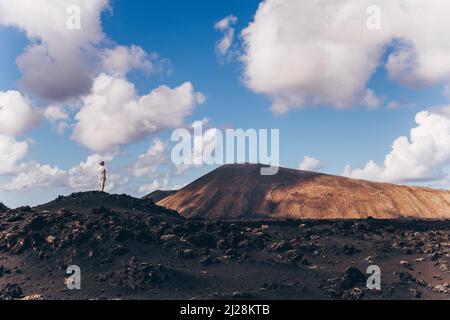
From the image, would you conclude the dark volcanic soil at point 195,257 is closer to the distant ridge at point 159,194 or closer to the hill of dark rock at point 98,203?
the hill of dark rock at point 98,203

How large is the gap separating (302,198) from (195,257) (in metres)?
75.4

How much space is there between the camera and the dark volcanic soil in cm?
4797

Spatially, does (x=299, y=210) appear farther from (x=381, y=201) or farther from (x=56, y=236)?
(x=56, y=236)

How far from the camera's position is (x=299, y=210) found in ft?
396

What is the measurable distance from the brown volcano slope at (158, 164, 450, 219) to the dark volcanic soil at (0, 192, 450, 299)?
46959 millimetres

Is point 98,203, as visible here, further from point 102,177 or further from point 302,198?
point 302,198

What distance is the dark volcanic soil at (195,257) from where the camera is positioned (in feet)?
157

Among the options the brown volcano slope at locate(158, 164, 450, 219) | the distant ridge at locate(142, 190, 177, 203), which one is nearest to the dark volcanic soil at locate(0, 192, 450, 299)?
the brown volcano slope at locate(158, 164, 450, 219)

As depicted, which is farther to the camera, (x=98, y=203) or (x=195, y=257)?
(x=98, y=203)

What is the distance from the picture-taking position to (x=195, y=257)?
55.7 metres

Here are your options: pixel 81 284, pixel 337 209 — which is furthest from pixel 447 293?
pixel 337 209

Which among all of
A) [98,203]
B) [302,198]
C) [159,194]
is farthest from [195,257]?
[159,194]

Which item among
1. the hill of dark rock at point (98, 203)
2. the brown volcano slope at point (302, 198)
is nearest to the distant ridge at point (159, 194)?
the brown volcano slope at point (302, 198)

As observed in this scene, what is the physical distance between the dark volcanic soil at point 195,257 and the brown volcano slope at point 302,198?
46959mm
